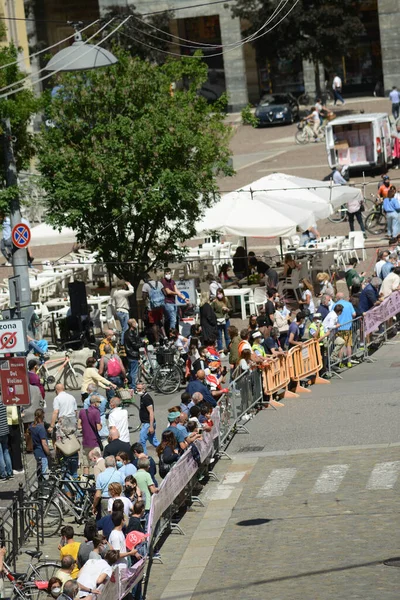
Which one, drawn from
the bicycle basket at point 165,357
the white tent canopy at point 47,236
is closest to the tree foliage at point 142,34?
the white tent canopy at point 47,236

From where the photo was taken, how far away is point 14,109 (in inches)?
1040

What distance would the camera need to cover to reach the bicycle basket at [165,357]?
24.7 m

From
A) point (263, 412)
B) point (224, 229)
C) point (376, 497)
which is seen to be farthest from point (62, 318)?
point (376, 497)

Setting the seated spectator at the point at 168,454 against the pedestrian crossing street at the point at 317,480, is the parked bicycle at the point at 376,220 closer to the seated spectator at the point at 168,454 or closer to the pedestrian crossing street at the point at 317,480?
the pedestrian crossing street at the point at 317,480

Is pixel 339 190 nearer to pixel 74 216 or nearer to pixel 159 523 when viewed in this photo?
pixel 74 216

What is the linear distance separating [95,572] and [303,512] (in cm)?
473

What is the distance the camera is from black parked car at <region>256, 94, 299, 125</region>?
59.6 meters

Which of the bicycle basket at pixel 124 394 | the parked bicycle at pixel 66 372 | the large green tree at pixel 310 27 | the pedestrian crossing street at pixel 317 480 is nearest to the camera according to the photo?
the pedestrian crossing street at pixel 317 480

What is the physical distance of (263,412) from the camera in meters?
22.9

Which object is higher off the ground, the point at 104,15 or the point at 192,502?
the point at 104,15

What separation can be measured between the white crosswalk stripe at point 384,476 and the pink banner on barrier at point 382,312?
24.6ft

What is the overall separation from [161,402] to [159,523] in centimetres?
748

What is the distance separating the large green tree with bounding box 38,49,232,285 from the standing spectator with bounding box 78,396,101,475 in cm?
914

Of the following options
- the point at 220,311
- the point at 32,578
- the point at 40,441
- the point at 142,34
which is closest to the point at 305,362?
the point at 220,311
